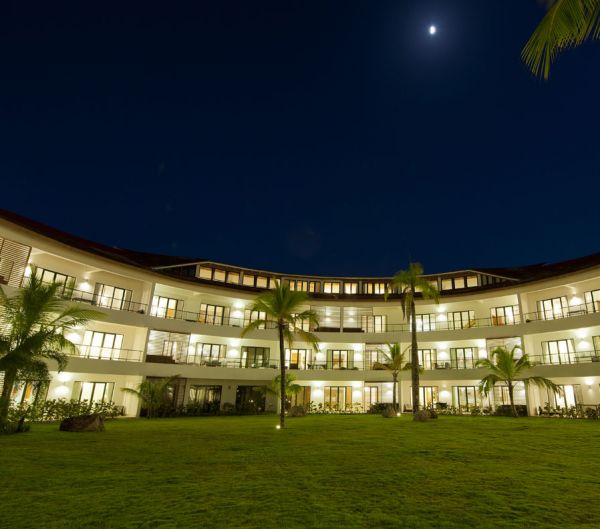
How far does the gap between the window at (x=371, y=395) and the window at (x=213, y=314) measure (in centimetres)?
1298

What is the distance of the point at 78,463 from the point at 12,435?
268 inches

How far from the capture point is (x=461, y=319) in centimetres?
3362

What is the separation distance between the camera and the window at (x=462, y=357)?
3173 cm

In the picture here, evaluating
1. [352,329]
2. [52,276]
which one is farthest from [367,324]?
[52,276]

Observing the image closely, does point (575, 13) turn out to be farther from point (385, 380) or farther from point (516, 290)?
point (385, 380)

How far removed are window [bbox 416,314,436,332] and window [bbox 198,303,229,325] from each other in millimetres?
16279

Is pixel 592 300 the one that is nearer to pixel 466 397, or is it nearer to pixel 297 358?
pixel 466 397

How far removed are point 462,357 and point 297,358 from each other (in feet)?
43.4

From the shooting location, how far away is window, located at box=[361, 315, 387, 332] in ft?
117

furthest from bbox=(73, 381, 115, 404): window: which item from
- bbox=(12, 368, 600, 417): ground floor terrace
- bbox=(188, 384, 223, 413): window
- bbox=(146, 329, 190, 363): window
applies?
bbox=(188, 384, 223, 413): window

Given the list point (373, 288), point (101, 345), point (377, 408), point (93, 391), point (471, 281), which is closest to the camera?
point (93, 391)

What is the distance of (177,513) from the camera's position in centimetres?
571

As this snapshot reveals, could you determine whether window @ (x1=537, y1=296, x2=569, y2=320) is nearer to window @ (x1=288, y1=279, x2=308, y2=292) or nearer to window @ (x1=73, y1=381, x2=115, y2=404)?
window @ (x1=288, y1=279, x2=308, y2=292)

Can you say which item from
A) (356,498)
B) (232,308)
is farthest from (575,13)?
(232,308)
